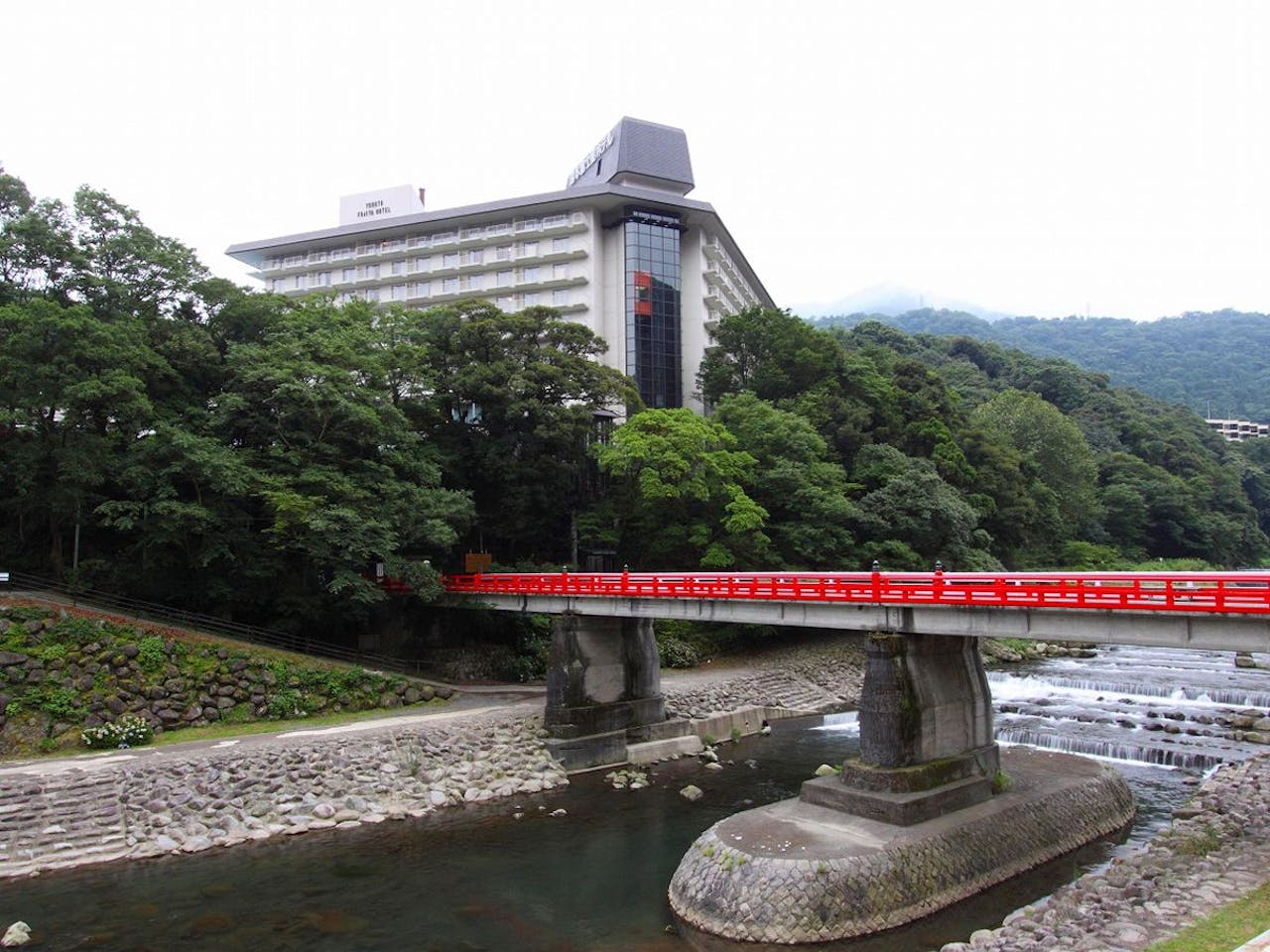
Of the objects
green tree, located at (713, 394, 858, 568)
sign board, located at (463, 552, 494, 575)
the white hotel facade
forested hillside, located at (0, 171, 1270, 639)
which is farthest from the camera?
the white hotel facade

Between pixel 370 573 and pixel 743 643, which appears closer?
pixel 370 573

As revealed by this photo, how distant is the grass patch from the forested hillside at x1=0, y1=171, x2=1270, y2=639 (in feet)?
93.0

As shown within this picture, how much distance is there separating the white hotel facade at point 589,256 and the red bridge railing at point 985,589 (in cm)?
3607

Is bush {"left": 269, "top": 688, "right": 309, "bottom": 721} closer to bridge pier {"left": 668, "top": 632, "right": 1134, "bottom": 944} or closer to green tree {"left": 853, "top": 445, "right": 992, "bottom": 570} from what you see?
bridge pier {"left": 668, "top": 632, "right": 1134, "bottom": 944}

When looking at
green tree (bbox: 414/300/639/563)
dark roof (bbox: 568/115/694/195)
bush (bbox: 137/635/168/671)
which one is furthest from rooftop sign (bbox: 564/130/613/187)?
bush (bbox: 137/635/168/671)

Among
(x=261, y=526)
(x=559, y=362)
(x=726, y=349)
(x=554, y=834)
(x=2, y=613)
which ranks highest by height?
(x=726, y=349)

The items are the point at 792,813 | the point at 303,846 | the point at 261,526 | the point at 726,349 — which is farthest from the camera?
the point at 726,349

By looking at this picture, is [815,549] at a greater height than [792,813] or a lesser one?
greater

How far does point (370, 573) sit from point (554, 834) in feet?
81.7

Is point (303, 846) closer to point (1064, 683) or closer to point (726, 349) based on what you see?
point (1064, 683)

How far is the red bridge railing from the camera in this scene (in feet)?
51.8

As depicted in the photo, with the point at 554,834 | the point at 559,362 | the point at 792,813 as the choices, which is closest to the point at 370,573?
the point at 559,362

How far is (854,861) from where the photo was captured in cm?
1666

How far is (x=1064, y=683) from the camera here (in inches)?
1560
